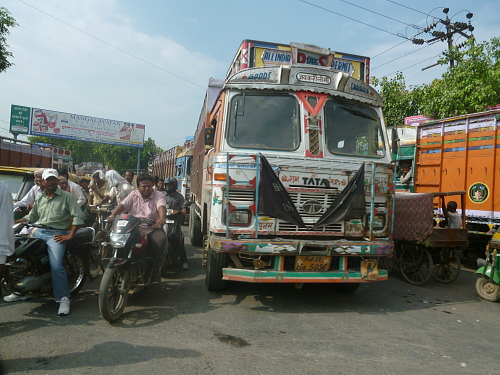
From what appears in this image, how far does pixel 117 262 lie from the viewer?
13.9 ft

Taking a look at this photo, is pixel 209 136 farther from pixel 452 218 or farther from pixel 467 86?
pixel 467 86

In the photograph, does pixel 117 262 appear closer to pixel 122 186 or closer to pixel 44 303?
pixel 44 303

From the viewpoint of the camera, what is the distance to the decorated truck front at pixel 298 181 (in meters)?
4.76

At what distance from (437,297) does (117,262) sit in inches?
180

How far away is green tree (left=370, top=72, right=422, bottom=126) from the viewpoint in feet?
56.4

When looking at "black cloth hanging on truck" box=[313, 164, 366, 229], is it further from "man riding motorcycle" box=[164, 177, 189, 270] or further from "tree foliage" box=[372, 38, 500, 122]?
"tree foliage" box=[372, 38, 500, 122]

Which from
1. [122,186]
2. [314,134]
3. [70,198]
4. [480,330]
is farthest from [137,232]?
[480,330]

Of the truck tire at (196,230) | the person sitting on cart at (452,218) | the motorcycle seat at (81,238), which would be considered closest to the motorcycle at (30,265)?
the motorcycle seat at (81,238)

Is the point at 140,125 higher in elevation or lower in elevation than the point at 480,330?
higher

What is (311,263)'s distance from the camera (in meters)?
4.78

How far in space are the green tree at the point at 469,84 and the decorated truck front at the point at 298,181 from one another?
8719mm

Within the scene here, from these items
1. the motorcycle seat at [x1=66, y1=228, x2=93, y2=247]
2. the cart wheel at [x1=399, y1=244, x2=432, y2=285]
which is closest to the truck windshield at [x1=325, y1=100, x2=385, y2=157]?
the cart wheel at [x1=399, y1=244, x2=432, y2=285]

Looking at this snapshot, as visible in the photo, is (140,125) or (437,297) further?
(140,125)

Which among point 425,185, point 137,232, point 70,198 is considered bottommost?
point 137,232
